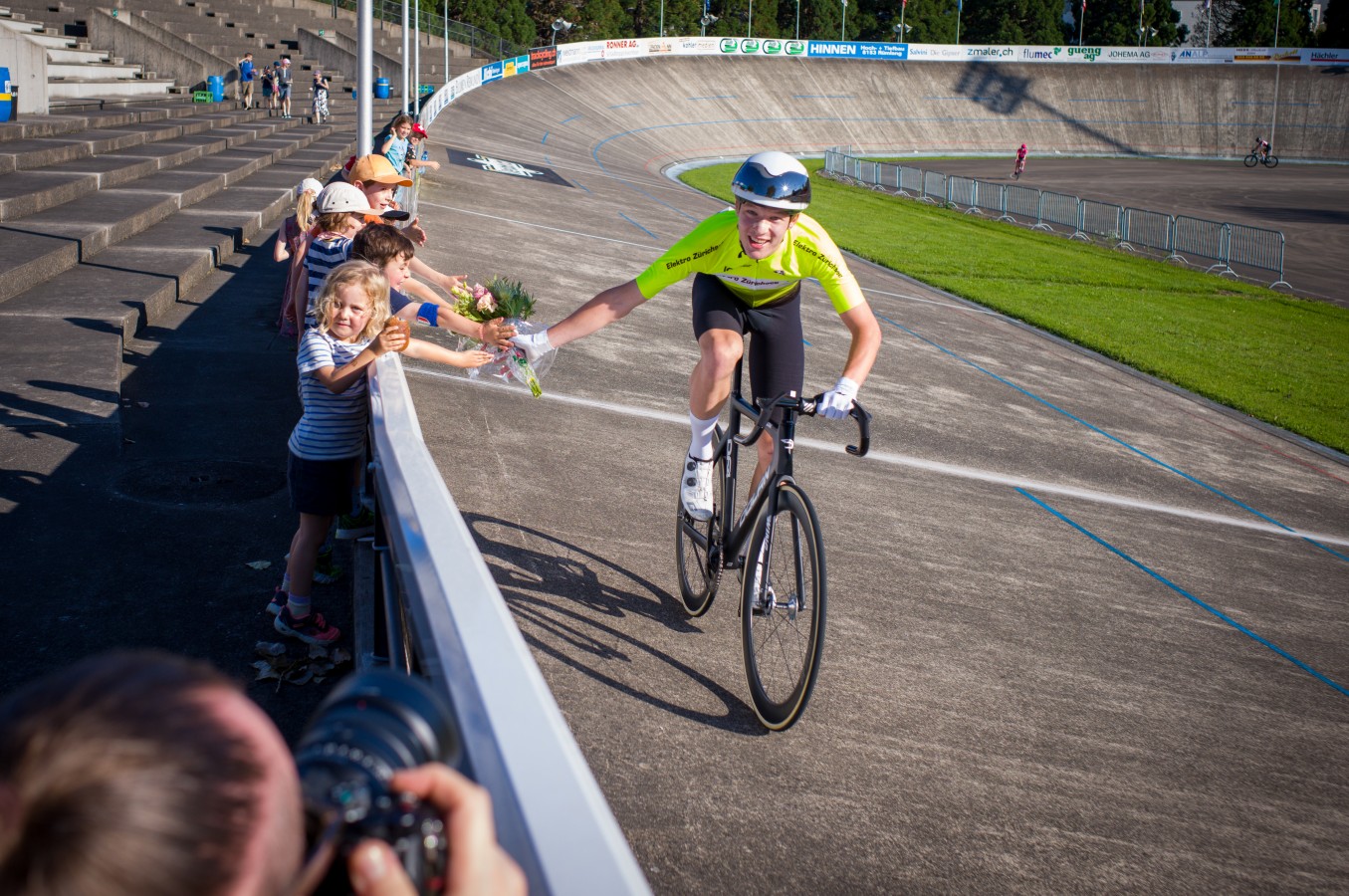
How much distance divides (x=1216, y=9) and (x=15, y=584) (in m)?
140

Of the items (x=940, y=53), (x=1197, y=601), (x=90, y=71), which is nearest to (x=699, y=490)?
(x=1197, y=601)

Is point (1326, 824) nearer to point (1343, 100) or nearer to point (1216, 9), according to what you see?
point (1343, 100)

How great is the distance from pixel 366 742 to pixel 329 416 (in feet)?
12.0

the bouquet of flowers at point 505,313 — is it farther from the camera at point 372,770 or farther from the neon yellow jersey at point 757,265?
the camera at point 372,770

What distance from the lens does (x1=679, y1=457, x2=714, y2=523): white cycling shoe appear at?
5.15 meters

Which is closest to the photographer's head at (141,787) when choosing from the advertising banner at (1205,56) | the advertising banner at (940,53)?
the advertising banner at (940,53)

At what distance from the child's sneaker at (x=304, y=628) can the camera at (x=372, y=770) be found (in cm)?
343

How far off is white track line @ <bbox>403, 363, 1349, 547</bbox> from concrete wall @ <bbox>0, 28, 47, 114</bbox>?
16823 mm

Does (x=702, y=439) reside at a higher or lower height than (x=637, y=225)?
lower

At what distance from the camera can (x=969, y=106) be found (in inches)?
2886

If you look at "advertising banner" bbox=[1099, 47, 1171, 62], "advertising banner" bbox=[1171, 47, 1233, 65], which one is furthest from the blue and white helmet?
"advertising banner" bbox=[1171, 47, 1233, 65]

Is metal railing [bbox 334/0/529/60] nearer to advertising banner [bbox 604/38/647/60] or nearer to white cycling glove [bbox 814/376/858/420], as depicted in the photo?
advertising banner [bbox 604/38/647/60]

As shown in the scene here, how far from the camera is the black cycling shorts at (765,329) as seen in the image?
16.7 ft

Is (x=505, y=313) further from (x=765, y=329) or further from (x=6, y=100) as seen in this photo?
(x=6, y=100)
